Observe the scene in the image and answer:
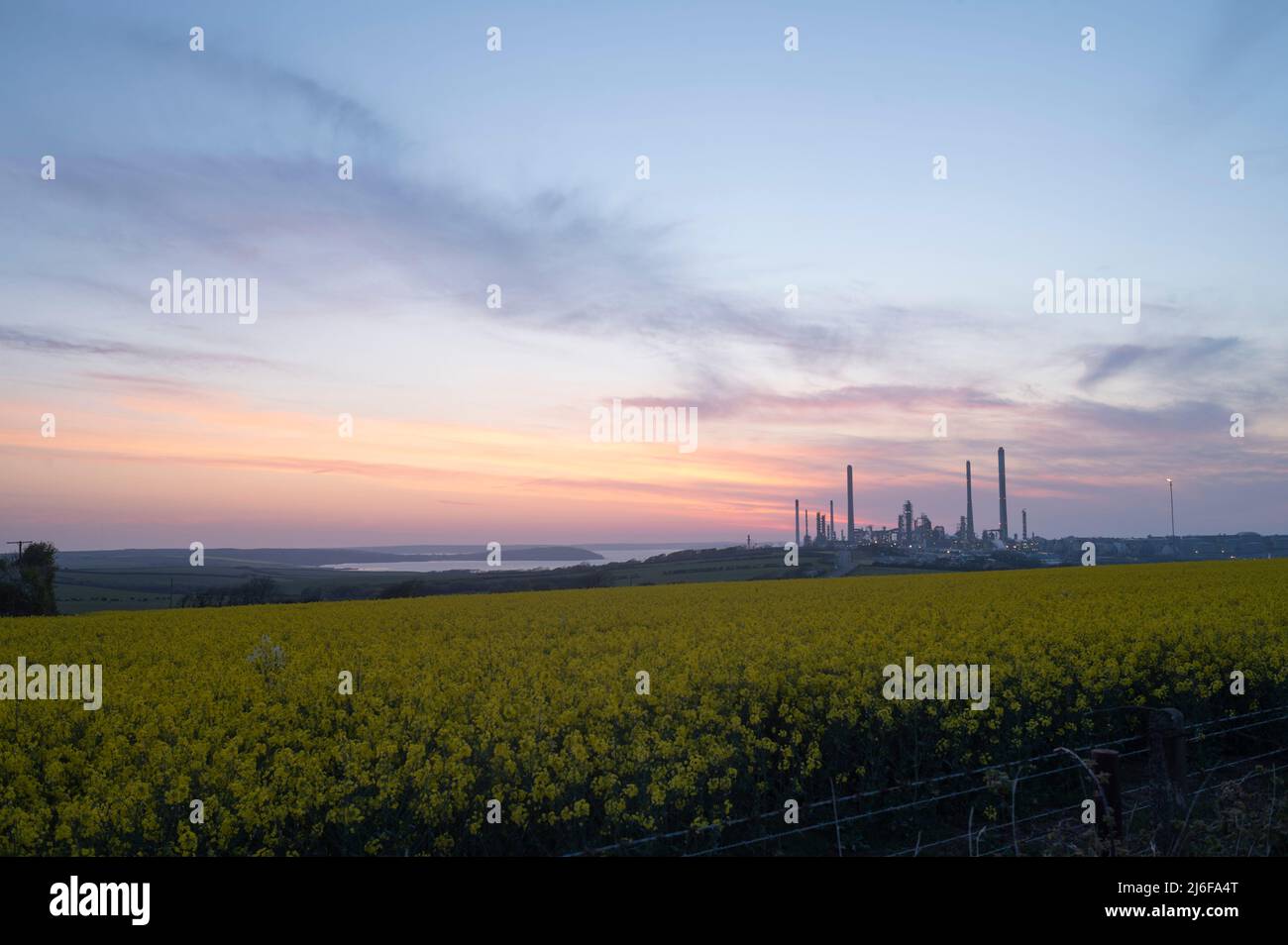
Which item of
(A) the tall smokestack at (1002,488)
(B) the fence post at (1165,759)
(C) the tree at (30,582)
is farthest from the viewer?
(A) the tall smokestack at (1002,488)

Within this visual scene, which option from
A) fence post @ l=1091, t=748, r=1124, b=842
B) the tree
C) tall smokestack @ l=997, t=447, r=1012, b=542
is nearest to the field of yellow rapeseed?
fence post @ l=1091, t=748, r=1124, b=842

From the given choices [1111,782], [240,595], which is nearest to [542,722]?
[1111,782]

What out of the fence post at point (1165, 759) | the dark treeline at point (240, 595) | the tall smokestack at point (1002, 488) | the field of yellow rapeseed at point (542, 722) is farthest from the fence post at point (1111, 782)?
the tall smokestack at point (1002, 488)

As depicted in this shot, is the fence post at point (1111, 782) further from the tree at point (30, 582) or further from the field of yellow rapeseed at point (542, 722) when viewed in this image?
the tree at point (30, 582)

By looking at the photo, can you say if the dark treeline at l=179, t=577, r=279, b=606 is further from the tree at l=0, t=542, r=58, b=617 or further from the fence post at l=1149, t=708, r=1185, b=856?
the fence post at l=1149, t=708, r=1185, b=856

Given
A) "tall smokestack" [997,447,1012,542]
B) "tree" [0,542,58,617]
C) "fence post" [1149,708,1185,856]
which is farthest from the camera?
"tall smokestack" [997,447,1012,542]

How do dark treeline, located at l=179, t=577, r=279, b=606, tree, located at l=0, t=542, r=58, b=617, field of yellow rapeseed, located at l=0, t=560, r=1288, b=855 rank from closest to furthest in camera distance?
field of yellow rapeseed, located at l=0, t=560, r=1288, b=855 → tree, located at l=0, t=542, r=58, b=617 → dark treeline, located at l=179, t=577, r=279, b=606

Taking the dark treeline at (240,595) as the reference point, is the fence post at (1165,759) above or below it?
above
